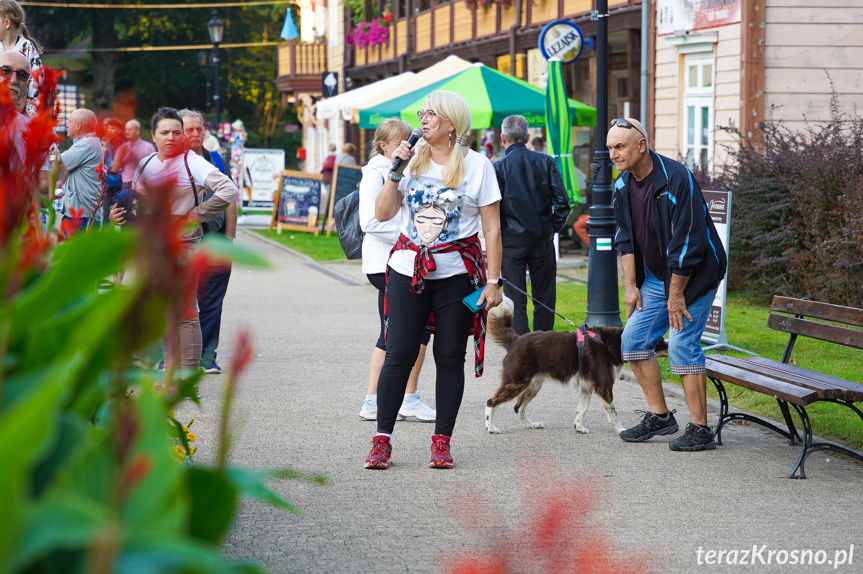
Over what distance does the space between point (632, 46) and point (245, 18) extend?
43732 mm

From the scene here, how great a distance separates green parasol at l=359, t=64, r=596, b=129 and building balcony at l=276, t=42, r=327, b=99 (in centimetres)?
2717

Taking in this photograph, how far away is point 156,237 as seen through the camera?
1.04 meters

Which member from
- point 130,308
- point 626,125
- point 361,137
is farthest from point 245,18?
point 130,308

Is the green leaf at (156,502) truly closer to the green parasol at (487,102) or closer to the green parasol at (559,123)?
the green parasol at (559,123)

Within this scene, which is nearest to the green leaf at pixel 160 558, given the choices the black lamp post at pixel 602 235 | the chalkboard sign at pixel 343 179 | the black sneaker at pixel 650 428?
the black sneaker at pixel 650 428

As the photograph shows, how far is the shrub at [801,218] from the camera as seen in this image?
37.0 feet

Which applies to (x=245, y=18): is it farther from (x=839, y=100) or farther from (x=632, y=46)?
(x=839, y=100)

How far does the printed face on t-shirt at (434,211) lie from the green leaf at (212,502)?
4.03m

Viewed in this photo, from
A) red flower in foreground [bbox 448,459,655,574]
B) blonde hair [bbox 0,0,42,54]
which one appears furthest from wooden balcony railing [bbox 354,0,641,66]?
red flower in foreground [bbox 448,459,655,574]

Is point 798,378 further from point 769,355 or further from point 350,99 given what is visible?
point 350,99

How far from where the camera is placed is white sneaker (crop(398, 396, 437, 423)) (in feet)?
22.8

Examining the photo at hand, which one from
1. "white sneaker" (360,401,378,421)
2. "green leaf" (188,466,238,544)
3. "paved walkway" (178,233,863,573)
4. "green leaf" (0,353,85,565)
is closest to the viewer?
"green leaf" (0,353,85,565)

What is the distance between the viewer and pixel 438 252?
5.46 metres

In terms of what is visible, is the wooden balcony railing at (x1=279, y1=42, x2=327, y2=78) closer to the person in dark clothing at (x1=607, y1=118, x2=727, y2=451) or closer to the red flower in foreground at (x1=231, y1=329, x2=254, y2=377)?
the person in dark clothing at (x1=607, y1=118, x2=727, y2=451)
